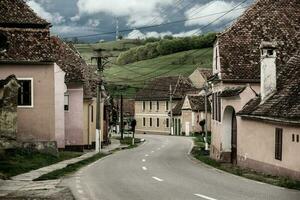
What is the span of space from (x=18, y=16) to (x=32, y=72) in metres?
3.56

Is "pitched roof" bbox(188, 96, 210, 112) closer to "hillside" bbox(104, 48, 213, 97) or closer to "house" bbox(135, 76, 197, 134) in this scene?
"house" bbox(135, 76, 197, 134)

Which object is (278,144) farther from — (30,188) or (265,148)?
(30,188)

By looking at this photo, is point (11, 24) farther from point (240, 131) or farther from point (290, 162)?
point (290, 162)

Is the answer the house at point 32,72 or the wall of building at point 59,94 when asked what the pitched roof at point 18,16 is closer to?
the house at point 32,72

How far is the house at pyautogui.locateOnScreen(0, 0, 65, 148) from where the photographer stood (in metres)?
34.3

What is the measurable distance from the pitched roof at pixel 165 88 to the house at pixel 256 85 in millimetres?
60772

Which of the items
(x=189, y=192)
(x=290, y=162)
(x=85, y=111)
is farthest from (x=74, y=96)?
(x=189, y=192)

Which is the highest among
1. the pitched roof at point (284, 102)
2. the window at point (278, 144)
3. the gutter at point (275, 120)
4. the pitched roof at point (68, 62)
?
the pitched roof at point (68, 62)

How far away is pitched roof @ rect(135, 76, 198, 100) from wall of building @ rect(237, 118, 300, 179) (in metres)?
70.1

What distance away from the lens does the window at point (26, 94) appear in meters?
34.6

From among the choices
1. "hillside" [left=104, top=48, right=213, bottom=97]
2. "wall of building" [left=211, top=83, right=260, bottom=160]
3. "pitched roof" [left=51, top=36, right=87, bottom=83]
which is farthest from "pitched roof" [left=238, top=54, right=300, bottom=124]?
"hillside" [left=104, top=48, right=213, bottom=97]

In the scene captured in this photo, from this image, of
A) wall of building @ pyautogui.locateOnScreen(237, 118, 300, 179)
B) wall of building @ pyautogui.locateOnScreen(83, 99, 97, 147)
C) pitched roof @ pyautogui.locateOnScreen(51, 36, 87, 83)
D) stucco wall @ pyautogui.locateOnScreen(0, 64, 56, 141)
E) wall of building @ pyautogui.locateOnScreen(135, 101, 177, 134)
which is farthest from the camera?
wall of building @ pyautogui.locateOnScreen(135, 101, 177, 134)

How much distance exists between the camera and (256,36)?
36.5 m

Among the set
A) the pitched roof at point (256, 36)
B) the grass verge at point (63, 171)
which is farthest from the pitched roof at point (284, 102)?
the grass verge at point (63, 171)
